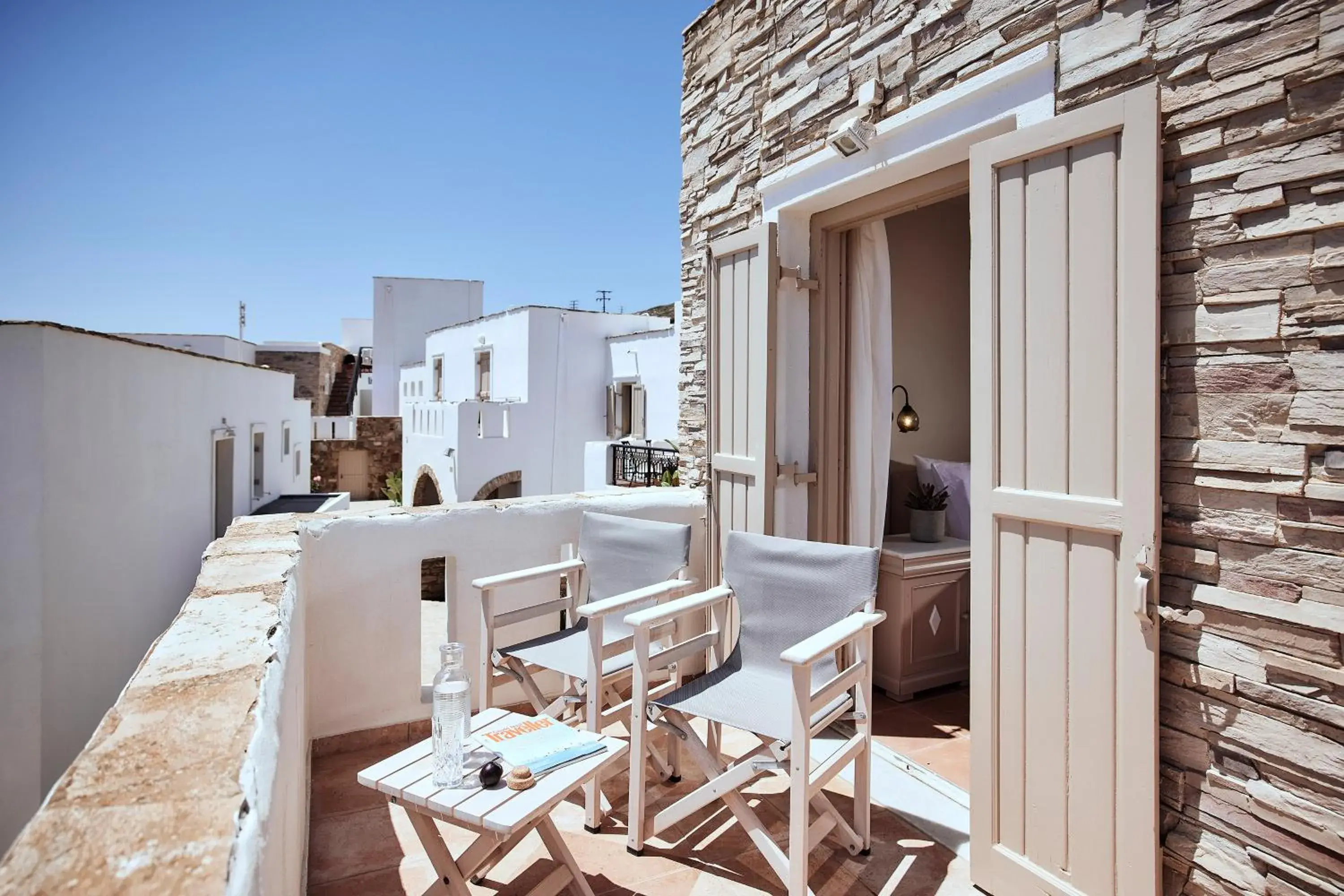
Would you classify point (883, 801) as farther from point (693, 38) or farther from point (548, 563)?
point (693, 38)

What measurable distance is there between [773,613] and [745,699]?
0.36 m

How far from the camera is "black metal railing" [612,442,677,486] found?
34.8 feet

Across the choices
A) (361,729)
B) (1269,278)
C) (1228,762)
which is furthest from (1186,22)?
(361,729)

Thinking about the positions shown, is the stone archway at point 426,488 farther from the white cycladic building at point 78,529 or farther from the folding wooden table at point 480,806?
the folding wooden table at point 480,806

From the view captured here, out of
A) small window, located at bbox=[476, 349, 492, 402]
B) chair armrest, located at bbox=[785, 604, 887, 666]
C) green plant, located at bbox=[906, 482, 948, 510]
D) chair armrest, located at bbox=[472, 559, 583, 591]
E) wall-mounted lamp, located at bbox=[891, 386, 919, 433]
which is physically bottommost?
chair armrest, located at bbox=[785, 604, 887, 666]

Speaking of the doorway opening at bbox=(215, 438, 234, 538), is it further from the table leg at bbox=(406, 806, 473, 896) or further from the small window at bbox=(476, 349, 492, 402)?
the table leg at bbox=(406, 806, 473, 896)

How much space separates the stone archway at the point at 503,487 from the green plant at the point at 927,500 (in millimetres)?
10994

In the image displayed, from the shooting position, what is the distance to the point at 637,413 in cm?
1472

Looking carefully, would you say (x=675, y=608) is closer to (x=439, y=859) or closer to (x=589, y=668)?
(x=589, y=668)

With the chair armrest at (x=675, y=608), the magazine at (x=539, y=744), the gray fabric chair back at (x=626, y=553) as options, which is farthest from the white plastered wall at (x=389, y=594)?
the magazine at (x=539, y=744)

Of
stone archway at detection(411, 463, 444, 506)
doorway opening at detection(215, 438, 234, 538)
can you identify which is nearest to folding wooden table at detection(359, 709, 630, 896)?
doorway opening at detection(215, 438, 234, 538)

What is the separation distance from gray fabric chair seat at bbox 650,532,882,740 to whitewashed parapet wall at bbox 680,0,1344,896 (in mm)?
901

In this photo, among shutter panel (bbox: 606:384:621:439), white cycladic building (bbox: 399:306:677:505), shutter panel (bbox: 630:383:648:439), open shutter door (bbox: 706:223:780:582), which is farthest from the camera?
shutter panel (bbox: 606:384:621:439)

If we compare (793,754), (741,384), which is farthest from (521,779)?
(741,384)
